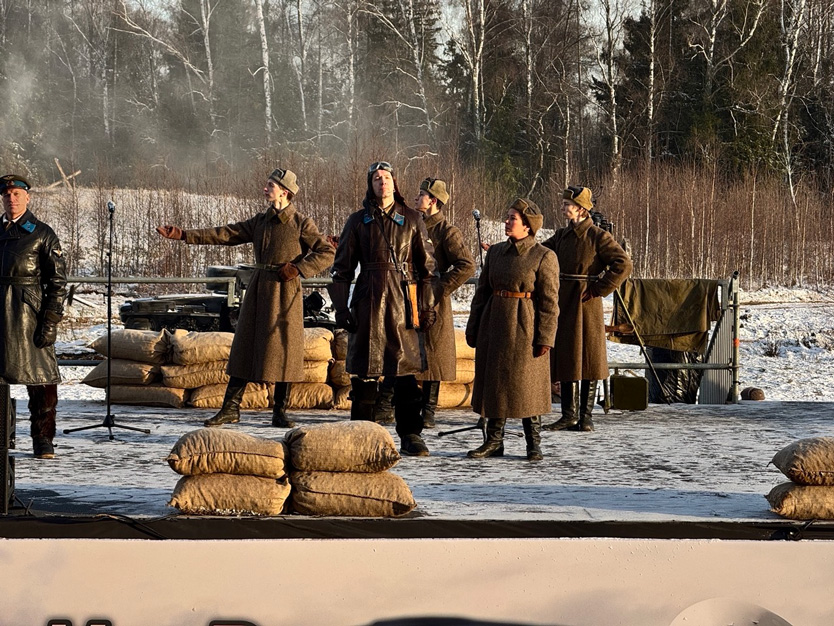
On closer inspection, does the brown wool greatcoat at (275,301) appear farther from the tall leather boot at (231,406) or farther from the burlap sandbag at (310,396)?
the burlap sandbag at (310,396)

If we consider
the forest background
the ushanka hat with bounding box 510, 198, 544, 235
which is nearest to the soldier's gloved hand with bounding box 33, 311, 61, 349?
the ushanka hat with bounding box 510, 198, 544, 235

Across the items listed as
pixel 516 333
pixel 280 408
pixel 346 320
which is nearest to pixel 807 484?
pixel 516 333

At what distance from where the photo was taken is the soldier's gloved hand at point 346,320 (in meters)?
6.26

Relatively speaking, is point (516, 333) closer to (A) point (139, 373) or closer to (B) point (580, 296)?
(B) point (580, 296)

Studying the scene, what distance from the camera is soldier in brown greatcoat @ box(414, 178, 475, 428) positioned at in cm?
700

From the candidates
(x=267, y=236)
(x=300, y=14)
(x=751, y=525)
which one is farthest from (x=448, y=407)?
(x=300, y=14)

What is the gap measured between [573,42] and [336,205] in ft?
43.5

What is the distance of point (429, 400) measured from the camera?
23.8 ft

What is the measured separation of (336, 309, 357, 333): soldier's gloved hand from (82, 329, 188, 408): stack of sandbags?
1965mm

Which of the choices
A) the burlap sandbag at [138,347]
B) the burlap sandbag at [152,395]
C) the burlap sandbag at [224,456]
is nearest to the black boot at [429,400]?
the burlap sandbag at [152,395]

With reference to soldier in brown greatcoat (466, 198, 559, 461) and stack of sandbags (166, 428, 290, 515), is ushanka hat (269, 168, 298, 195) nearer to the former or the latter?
soldier in brown greatcoat (466, 198, 559, 461)

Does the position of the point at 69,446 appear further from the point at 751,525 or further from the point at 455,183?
the point at 455,183

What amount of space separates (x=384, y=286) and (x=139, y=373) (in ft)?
7.70

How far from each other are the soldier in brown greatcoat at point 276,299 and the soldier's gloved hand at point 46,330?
1.11 m
